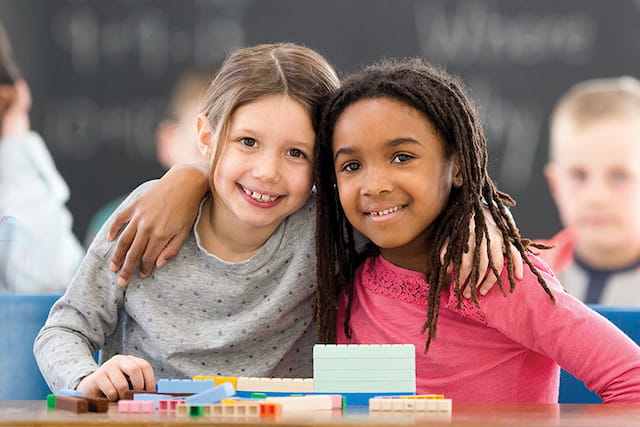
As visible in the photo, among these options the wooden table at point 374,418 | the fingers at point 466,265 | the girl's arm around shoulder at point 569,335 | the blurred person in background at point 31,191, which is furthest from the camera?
the blurred person in background at point 31,191

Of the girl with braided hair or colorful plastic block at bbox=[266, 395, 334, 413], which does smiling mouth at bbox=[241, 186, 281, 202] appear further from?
colorful plastic block at bbox=[266, 395, 334, 413]

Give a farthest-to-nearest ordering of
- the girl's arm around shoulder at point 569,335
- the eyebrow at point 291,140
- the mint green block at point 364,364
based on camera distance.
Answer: the eyebrow at point 291,140 → the girl's arm around shoulder at point 569,335 → the mint green block at point 364,364

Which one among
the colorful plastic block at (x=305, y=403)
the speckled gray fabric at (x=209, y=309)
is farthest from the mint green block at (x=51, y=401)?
the speckled gray fabric at (x=209, y=309)

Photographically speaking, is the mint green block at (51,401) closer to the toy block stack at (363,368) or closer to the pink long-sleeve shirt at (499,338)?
the toy block stack at (363,368)

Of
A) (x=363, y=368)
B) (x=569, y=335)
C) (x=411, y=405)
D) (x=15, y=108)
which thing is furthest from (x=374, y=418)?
(x=15, y=108)

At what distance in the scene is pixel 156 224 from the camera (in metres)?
1.51

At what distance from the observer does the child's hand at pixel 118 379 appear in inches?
44.5

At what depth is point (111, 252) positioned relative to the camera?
4.99 ft

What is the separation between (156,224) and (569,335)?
2.35 ft

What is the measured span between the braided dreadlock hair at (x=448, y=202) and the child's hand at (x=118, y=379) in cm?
39

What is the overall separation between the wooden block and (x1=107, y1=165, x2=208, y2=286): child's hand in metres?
0.56

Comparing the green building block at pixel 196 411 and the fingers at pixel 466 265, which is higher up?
the fingers at pixel 466 265

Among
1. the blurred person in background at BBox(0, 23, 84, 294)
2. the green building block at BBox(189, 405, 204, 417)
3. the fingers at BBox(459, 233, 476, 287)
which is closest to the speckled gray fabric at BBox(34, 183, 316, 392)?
the fingers at BBox(459, 233, 476, 287)

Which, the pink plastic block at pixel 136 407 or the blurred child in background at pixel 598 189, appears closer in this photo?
the pink plastic block at pixel 136 407
